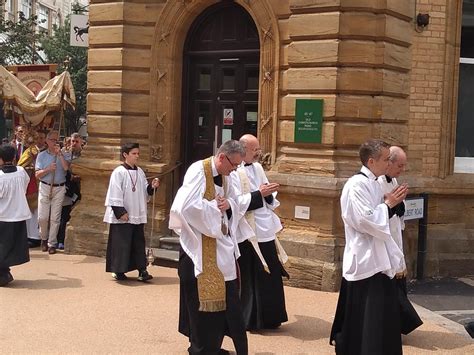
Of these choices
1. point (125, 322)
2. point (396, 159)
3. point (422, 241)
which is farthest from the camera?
point (422, 241)

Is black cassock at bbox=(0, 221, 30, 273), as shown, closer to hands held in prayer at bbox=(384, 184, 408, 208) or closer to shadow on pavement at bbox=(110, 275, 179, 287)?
shadow on pavement at bbox=(110, 275, 179, 287)

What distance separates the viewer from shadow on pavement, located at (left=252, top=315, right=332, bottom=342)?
7.39 metres

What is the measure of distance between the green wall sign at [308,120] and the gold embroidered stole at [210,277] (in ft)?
12.3

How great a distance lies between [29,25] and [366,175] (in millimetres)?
27770

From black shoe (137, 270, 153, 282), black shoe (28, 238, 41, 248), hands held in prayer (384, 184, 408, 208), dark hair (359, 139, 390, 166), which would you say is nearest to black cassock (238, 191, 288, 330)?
dark hair (359, 139, 390, 166)

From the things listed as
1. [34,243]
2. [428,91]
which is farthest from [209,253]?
[34,243]

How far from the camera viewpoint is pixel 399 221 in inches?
271

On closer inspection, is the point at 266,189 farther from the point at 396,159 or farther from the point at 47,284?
the point at 47,284

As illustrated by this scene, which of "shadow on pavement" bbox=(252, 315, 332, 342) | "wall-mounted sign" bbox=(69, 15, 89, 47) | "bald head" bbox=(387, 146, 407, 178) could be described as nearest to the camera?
"bald head" bbox=(387, 146, 407, 178)

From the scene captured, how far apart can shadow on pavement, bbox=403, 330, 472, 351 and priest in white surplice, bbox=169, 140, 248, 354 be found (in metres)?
2.10

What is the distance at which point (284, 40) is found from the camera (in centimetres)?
1023

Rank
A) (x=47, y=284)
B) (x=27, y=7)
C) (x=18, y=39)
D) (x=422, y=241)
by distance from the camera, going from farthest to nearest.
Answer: (x=27, y=7), (x=18, y=39), (x=422, y=241), (x=47, y=284)

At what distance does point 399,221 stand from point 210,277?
79.0 inches

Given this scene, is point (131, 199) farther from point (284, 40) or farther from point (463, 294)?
point (463, 294)
